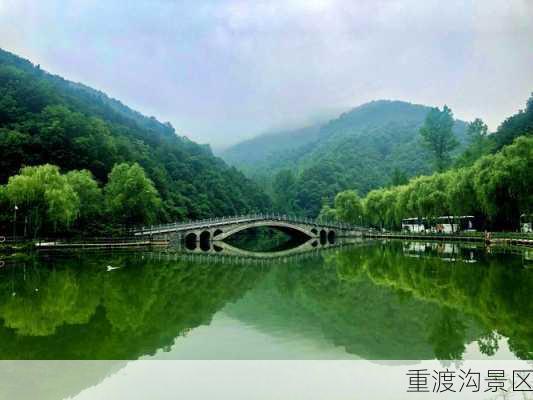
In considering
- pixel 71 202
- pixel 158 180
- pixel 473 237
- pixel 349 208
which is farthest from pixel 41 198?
pixel 349 208

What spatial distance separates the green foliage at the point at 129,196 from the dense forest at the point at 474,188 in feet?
94.8

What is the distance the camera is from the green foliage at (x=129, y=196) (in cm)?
5050

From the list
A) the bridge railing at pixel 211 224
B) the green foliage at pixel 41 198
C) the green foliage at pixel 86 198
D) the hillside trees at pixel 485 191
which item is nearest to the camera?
the hillside trees at pixel 485 191

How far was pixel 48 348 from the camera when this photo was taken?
33.7 ft

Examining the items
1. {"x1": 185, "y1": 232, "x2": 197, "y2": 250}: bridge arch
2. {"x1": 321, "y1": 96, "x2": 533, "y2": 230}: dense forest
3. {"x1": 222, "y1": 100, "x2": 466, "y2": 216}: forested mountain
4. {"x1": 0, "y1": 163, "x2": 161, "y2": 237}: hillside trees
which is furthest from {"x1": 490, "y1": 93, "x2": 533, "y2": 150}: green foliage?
{"x1": 0, "y1": 163, "x2": 161, "y2": 237}: hillside trees

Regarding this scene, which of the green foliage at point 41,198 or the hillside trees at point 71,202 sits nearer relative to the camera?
the green foliage at point 41,198

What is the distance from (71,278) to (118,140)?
58554mm

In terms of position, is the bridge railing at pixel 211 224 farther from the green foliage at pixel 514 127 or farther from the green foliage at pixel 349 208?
the green foliage at pixel 514 127

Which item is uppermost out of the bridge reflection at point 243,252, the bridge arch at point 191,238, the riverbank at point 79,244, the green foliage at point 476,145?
the green foliage at point 476,145

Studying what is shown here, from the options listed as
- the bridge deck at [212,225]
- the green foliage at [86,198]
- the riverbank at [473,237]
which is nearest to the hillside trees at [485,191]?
the riverbank at [473,237]

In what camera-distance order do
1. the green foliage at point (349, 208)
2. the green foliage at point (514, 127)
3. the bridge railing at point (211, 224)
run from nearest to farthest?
the bridge railing at point (211, 224) < the green foliage at point (514, 127) < the green foliage at point (349, 208)

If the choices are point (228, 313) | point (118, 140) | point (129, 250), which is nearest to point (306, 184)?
point (118, 140)

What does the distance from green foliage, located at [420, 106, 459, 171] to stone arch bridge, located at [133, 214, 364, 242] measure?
1658cm

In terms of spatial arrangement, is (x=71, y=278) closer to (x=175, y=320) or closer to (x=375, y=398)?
(x=175, y=320)
